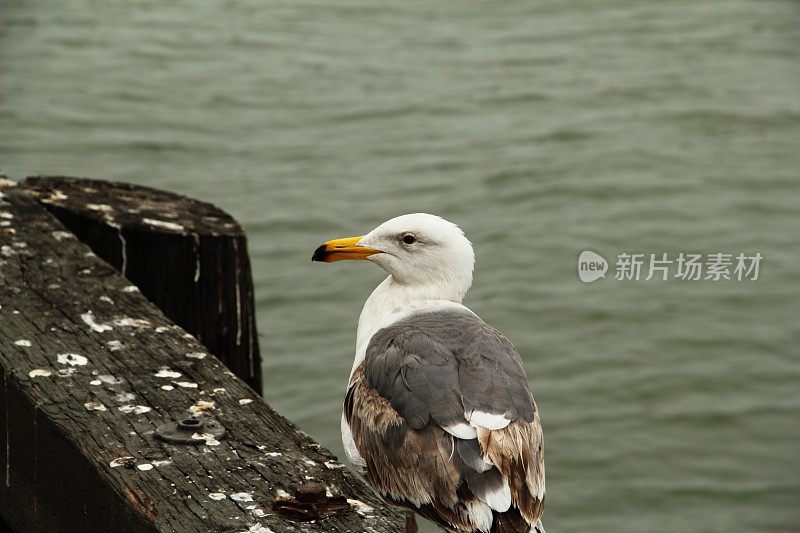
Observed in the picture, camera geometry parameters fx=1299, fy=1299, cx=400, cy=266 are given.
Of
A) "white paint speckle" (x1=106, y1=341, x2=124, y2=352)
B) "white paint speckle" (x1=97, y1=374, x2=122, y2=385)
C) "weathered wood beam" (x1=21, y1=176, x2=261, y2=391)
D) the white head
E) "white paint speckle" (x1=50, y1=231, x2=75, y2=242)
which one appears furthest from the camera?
"weathered wood beam" (x1=21, y1=176, x2=261, y2=391)

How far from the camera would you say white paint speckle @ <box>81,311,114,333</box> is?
344 cm

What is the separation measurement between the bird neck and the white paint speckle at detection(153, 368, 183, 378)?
50 centimetres

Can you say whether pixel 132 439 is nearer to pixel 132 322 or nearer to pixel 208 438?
pixel 208 438

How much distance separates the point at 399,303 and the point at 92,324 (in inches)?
33.3

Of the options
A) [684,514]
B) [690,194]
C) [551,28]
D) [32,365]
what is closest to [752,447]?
[684,514]

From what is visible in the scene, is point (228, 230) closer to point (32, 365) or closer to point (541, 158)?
point (32, 365)

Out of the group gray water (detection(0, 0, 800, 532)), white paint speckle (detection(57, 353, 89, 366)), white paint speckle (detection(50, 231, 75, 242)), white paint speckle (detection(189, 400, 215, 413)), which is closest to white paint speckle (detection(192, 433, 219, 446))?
white paint speckle (detection(189, 400, 215, 413))

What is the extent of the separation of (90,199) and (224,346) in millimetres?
771

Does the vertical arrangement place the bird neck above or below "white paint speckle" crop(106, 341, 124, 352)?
above

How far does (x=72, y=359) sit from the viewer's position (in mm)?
3238

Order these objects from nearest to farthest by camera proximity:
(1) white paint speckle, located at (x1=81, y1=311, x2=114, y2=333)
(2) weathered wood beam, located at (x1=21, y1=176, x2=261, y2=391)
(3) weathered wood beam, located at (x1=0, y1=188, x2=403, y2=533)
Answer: (3) weathered wood beam, located at (x1=0, y1=188, x2=403, y2=533) < (1) white paint speckle, located at (x1=81, y1=311, x2=114, y2=333) < (2) weathered wood beam, located at (x1=21, y1=176, x2=261, y2=391)

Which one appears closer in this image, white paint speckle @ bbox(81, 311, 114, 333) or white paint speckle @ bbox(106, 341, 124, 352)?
white paint speckle @ bbox(106, 341, 124, 352)

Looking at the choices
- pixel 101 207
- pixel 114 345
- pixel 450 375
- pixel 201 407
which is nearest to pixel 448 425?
pixel 450 375
